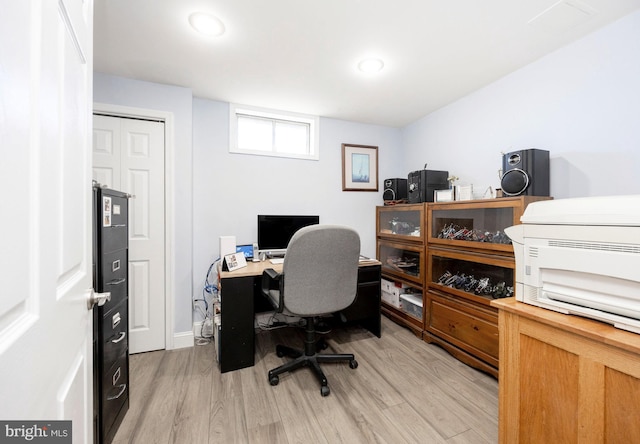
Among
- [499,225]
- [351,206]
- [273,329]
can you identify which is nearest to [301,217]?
[351,206]

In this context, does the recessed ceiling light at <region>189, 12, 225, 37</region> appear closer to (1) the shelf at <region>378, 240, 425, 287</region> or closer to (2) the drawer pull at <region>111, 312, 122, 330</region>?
(2) the drawer pull at <region>111, 312, 122, 330</region>

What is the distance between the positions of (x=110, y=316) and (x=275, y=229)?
1.53 m

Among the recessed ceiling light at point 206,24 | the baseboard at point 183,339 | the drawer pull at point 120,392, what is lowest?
the baseboard at point 183,339

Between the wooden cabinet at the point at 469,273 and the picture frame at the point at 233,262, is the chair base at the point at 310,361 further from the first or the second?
the wooden cabinet at the point at 469,273

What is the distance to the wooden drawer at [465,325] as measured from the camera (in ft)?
6.49

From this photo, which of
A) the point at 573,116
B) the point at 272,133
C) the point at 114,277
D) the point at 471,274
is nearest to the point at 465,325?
the point at 471,274

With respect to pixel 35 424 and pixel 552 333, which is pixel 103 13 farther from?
pixel 552 333

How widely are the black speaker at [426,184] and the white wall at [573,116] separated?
22 centimetres

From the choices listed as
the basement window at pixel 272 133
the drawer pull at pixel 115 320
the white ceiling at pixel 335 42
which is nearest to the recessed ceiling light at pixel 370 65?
the white ceiling at pixel 335 42

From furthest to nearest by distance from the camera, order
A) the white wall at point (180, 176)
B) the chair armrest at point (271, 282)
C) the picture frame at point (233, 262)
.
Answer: the white wall at point (180, 176), the picture frame at point (233, 262), the chair armrest at point (271, 282)

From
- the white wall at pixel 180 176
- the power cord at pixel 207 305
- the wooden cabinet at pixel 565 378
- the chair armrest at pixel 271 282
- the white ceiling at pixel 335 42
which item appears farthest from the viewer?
the power cord at pixel 207 305

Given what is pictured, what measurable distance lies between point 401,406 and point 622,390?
1.17 metres

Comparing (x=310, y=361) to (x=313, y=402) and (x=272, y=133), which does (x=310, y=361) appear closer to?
(x=313, y=402)

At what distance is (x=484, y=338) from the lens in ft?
6.64
